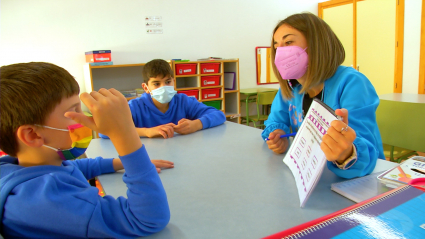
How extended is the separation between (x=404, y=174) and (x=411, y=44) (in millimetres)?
4389

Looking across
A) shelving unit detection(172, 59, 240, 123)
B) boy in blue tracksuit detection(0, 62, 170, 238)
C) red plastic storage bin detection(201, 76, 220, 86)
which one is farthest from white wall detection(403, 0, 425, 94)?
boy in blue tracksuit detection(0, 62, 170, 238)

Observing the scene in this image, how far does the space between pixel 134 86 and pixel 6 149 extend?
3.32 m

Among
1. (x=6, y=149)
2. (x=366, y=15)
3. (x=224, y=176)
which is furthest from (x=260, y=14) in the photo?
(x=6, y=149)

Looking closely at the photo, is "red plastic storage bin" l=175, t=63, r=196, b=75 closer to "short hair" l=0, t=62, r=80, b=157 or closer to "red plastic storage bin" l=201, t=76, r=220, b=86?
"red plastic storage bin" l=201, t=76, r=220, b=86

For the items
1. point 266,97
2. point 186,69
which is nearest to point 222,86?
point 186,69

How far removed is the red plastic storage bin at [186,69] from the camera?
379 cm

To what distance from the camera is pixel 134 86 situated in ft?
12.8

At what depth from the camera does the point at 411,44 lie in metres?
4.23

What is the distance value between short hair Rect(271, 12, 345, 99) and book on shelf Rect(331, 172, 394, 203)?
0.47 m

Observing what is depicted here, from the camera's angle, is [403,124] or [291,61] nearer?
[291,61]

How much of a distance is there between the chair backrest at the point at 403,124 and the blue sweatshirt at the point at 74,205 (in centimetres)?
161

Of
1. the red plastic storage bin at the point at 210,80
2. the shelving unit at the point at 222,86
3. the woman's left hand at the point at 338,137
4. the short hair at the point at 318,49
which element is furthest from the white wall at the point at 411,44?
the woman's left hand at the point at 338,137

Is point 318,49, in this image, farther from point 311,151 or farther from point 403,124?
point 403,124

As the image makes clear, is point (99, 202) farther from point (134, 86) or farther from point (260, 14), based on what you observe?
point (260, 14)
